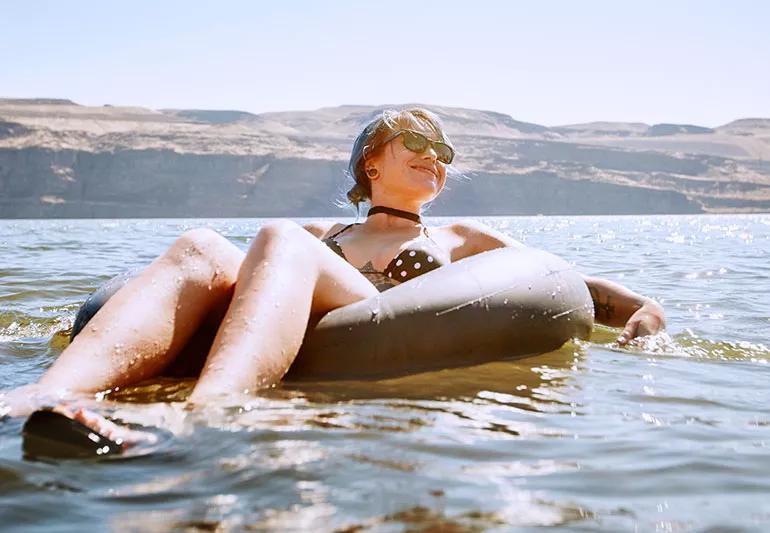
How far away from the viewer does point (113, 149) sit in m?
113

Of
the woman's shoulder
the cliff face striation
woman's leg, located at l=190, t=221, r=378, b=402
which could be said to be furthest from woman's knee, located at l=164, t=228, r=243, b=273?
the cliff face striation

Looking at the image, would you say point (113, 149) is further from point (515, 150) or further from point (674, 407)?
point (674, 407)

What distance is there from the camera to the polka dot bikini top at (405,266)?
4.11 metres

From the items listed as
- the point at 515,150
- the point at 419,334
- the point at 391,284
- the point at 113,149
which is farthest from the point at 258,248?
the point at 515,150

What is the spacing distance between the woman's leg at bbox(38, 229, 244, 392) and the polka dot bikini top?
97 cm

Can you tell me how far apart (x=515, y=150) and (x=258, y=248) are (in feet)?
466

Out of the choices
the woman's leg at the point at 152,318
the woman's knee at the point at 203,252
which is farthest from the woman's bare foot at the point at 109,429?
the woman's knee at the point at 203,252

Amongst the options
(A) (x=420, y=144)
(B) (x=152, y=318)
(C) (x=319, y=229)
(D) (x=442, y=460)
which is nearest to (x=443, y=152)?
(A) (x=420, y=144)

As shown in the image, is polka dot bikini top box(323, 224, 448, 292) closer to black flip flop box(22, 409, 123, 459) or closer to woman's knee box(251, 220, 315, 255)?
woman's knee box(251, 220, 315, 255)

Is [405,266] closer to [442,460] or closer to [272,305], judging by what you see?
[272,305]

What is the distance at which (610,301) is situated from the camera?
4.76 m

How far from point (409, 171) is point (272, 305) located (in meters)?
1.67

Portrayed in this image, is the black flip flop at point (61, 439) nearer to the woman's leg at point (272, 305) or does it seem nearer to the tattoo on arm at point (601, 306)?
the woman's leg at point (272, 305)

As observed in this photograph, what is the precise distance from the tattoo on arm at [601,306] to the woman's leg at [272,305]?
184cm
